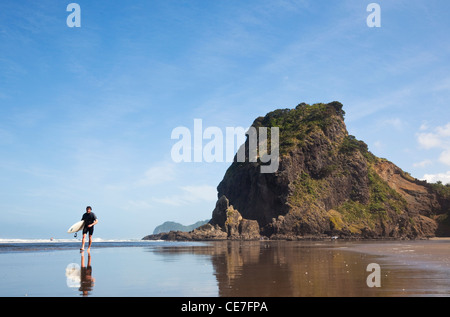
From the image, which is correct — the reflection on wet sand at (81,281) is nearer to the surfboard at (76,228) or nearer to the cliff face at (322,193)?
the surfboard at (76,228)

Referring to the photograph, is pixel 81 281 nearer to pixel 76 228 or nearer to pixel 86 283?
pixel 86 283

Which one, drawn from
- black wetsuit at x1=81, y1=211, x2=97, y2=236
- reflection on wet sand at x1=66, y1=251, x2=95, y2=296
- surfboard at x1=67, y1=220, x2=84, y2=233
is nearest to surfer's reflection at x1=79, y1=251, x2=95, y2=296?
reflection on wet sand at x1=66, y1=251, x2=95, y2=296

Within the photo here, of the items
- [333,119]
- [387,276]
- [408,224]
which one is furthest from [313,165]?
[387,276]

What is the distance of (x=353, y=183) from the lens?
134 metres

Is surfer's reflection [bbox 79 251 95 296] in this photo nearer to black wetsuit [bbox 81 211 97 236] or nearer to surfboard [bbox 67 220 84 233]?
black wetsuit [bbox 81 211 97 236]

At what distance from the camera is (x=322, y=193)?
4818 inches

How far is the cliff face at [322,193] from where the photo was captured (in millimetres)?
111000

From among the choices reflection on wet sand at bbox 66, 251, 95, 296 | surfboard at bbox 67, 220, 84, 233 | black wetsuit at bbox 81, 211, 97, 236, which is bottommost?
reflection on wet sand at bbox 66, 251, 95, 296

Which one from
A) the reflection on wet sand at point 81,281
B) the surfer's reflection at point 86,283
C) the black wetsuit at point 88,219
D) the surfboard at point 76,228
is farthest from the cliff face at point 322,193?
the surfer's reflection at point 86,283

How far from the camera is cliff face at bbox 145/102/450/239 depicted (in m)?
111

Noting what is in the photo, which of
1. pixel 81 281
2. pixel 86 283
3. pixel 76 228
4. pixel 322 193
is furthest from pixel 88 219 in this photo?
pixel 322 193

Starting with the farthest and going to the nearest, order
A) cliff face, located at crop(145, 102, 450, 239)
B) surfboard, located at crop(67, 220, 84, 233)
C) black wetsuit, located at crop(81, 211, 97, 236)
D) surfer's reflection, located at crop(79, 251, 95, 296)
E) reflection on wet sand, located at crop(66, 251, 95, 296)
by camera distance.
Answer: cliff face, located at crop(145, 102, 450, 239)
surfboard, located at crop(67, 220, 84, 233)
black wetsuit, located at crop(81, 211, 97, 236)
reflection on wet sand, located at crop(66, 251, 95, 296)
surfer's reflection, located at crop(79, 251, 95, 296)
